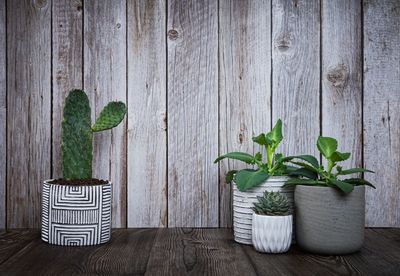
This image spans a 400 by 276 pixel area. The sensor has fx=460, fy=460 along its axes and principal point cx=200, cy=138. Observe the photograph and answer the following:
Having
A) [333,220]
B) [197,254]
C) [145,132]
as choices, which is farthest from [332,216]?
[145,132]

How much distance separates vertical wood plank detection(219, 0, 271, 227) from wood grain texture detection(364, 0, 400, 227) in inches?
12.3

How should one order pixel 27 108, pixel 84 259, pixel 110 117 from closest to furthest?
pixel 84 259 < pixel 110 117 < pixel 27 108

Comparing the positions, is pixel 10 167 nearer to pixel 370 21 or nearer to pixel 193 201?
pixel 193 201

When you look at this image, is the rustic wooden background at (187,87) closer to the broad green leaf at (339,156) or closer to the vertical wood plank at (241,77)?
the vertical wood plank at (241,77)

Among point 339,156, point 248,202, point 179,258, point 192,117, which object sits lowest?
point 179,258

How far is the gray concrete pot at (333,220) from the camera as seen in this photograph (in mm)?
1104

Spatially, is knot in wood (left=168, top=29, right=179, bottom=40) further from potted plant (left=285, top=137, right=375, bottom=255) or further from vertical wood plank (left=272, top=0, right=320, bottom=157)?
potted plant (left=285, top=137, right=375, bottom=255)

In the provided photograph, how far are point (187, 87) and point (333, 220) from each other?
60 cm

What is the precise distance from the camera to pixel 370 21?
1432 millimetres

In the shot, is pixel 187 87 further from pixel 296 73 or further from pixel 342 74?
pixel 342 74

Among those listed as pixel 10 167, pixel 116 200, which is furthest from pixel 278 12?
pixel 10 167

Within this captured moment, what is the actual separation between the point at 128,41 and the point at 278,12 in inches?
18.7

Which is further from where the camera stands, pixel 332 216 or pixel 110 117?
pixel 110 117

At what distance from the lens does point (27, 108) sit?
1.42 metres
